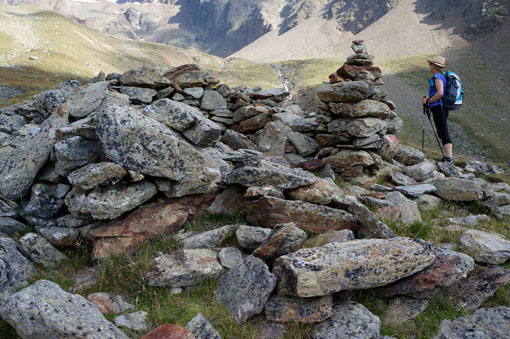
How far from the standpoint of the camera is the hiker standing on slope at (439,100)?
13.0 metres

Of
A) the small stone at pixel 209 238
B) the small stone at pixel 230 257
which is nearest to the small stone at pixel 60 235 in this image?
the small stone at pixel 209 238

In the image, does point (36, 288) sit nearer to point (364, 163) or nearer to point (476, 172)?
point (364, 163)

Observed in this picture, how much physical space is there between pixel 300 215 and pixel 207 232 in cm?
236

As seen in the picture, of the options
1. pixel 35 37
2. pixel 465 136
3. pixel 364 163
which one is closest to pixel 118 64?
pixel 35 37

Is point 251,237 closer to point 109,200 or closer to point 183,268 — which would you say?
point 183,268

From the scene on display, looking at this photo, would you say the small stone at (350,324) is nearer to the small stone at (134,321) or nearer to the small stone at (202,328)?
the small stone at (202,328)

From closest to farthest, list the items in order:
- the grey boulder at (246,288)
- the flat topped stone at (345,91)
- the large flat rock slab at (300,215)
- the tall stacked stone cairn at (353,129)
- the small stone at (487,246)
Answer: the grey boulder at (246,288), the small stone at (487,246), the large flat rock slab at (300,215), the flat topped stone at (345,91), the tall stacked stone cairn at (353,129)

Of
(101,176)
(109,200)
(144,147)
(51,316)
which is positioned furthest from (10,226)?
(51,316)

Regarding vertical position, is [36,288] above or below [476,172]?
above

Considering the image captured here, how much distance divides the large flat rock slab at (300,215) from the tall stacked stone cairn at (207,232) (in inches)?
1.1

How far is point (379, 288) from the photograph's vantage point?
20.2 feet

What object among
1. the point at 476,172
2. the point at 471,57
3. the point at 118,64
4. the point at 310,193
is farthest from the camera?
the point at 118,64

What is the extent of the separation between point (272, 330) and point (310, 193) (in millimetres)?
3859

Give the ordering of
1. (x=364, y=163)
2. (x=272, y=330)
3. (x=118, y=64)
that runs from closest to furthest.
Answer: (x=272, y=330) < (x=364, y=163) < (x=118, y=64)
